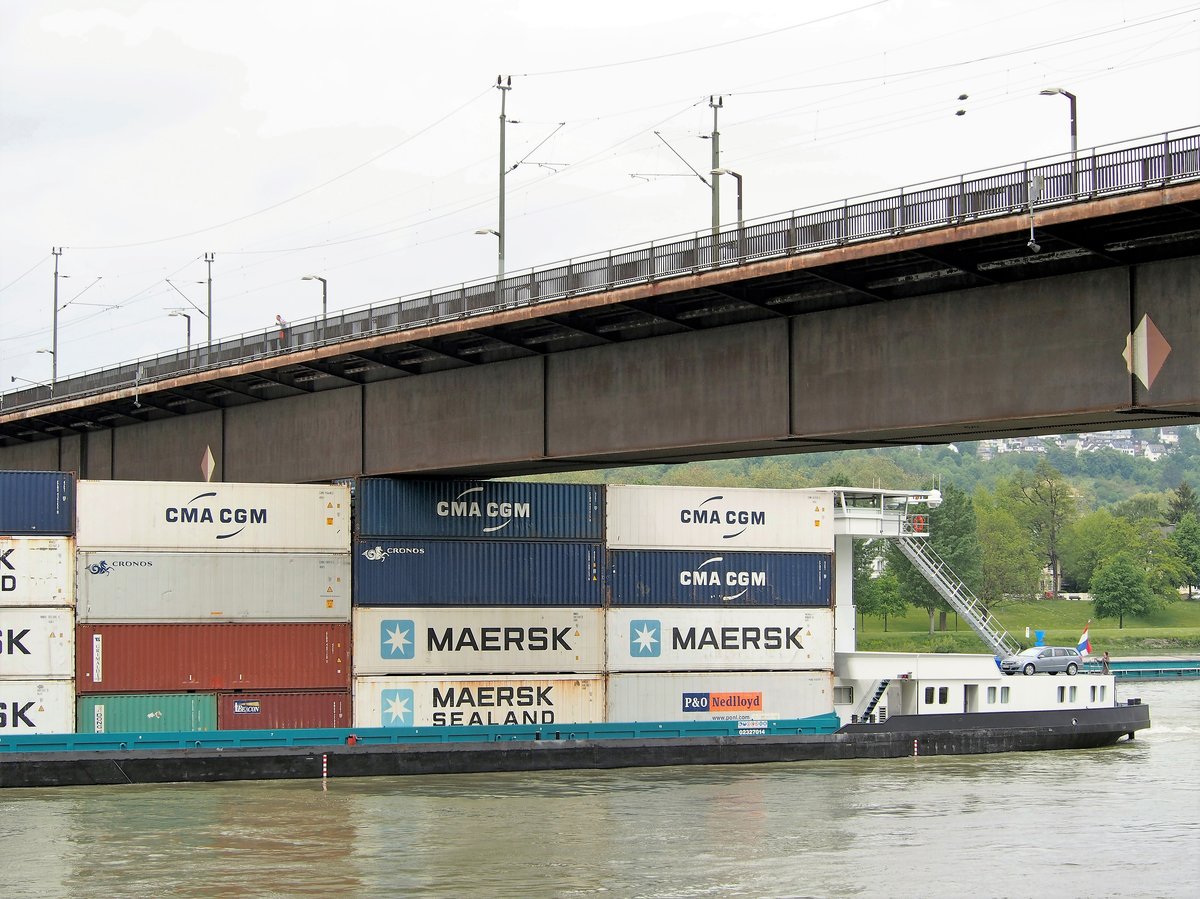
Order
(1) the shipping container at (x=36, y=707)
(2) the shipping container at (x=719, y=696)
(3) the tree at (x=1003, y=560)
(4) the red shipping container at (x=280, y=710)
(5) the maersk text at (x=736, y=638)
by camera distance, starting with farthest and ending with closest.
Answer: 1. (3) the tree at (x=1003, y=560)
2. (5) the maersk text at (x=736, y=638)
3. (2) the shipping container at (x=719, y=696)
4. (4) the red shipping container at (x=280, y=710)
5. (1) the shipping container at (x=36, y=707)

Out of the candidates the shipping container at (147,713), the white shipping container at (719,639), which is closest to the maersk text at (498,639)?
the white shipping container at (719,639)

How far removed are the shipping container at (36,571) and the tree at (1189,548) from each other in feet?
437

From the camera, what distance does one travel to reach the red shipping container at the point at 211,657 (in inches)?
1538

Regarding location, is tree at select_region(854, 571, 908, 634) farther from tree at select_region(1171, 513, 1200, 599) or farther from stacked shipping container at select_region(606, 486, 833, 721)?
stacked shipping container at select_region(606, 486, 833, 721)

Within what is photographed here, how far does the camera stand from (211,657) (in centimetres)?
4016

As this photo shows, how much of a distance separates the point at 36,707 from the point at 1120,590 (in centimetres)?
11767

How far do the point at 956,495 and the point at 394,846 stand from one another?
344 feet

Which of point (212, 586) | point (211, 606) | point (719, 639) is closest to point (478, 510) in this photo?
point (212, 586)

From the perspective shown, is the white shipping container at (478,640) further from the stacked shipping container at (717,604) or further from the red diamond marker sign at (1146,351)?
the red diamond marker sign at (1146,351)

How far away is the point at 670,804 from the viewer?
37.1m

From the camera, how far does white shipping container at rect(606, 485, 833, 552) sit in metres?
43.9

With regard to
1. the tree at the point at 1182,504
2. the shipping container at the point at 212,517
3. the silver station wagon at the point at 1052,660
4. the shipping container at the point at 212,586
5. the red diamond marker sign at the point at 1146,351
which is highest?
the tree at the point at 1182,504

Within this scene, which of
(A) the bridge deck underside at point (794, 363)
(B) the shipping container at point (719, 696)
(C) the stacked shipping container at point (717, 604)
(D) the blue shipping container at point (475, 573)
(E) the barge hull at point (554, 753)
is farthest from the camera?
(B) the shipping container at point (719, 696)

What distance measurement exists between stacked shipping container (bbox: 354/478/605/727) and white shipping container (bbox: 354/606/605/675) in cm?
3
